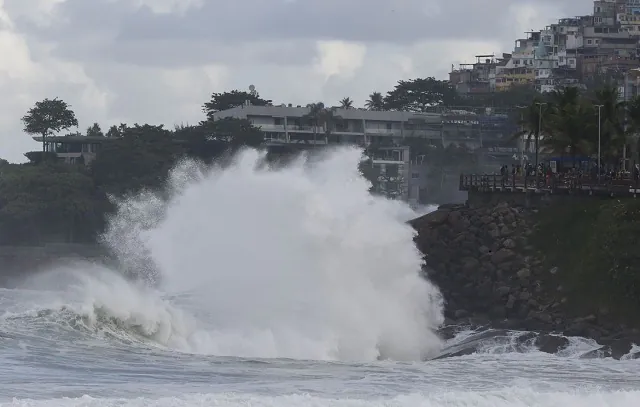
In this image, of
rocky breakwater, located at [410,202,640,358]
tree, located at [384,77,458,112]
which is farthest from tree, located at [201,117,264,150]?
rocky breakwater, located at [410,202,640,358]

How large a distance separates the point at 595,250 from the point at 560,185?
8.27 meters

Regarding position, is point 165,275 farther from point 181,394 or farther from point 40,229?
point 40,229

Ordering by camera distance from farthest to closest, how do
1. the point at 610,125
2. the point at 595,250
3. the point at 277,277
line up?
the point at 610,125 → the point at 595,250 → the point at 277,277

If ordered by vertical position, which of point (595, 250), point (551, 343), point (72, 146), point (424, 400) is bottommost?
point (551, 343)

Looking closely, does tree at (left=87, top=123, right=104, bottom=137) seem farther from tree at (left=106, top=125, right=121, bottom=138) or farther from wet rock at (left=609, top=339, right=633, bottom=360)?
wet rock at (left=609, top=339, right=633, bottom=360)

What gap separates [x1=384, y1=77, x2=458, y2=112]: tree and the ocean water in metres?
98.9

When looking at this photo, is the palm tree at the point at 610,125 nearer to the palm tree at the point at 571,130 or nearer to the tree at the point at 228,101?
the palm tree at the point at 571,130

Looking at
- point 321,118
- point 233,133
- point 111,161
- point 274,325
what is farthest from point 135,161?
point 274,325

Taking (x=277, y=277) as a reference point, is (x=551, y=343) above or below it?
below

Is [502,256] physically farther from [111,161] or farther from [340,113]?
[340,113]

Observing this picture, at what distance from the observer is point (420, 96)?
16325 cm

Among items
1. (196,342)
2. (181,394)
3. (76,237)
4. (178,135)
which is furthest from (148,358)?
(178,135)

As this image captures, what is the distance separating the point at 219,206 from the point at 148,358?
647 inches

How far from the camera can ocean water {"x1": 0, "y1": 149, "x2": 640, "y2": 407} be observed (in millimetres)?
35625
